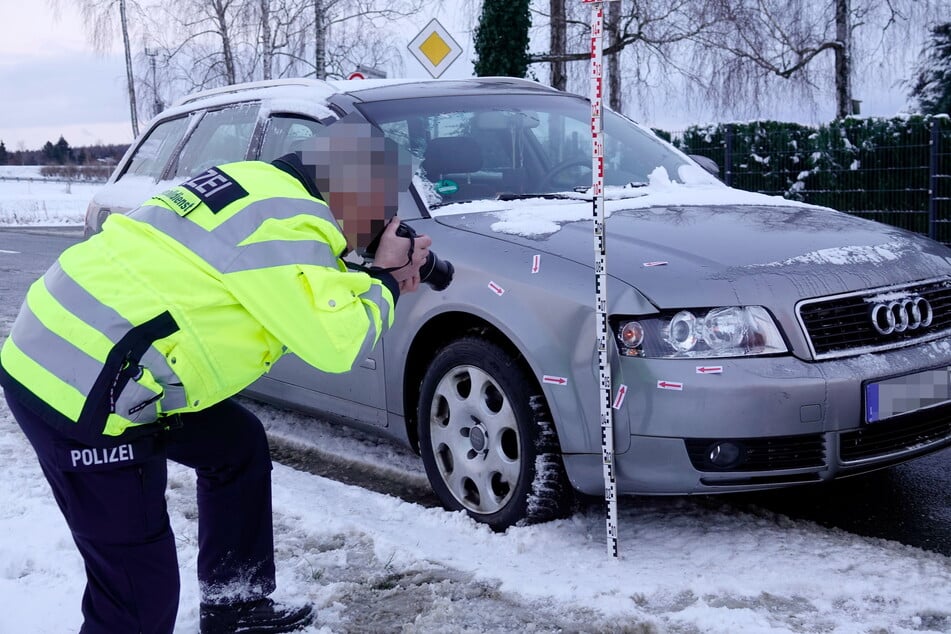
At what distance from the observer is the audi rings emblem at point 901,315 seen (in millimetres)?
3490

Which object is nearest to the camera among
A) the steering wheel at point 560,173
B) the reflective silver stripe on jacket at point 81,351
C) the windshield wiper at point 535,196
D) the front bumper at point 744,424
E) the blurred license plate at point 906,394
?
the reflective silver stripe on jacket at point 81,351

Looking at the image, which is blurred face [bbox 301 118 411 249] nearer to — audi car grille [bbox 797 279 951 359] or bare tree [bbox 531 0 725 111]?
audi car grille [bbox 797 279 951 359]

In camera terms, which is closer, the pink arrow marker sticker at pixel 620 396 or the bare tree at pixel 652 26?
the pink arrow marker sticker at pixel 620 396

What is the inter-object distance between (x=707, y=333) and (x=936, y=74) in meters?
21.7

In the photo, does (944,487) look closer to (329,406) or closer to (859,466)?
(859,466)

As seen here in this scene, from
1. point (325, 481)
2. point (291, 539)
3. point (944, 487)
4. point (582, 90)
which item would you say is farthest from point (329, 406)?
point (582, 90)

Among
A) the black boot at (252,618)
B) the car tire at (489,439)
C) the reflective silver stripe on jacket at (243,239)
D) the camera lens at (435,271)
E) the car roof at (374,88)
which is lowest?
the black boot at (252,618)

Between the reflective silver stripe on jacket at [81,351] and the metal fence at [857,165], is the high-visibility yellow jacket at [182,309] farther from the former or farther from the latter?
the metal fence at [857,165]

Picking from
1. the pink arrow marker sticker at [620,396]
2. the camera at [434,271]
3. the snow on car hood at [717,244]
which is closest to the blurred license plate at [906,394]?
the snow on car hood at [717,244]

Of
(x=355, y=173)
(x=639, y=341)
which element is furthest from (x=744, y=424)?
(x=355, y=173)

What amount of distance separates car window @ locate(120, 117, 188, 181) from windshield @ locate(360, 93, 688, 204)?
1.70 metres

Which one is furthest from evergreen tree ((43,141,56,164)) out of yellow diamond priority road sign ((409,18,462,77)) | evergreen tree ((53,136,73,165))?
yellow diamond priority road sign ((409,18,462,77))

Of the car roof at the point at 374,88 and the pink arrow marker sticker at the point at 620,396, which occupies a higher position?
the car roof at the point at 374,88

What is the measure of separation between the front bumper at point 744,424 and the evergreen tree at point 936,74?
67.0ft
